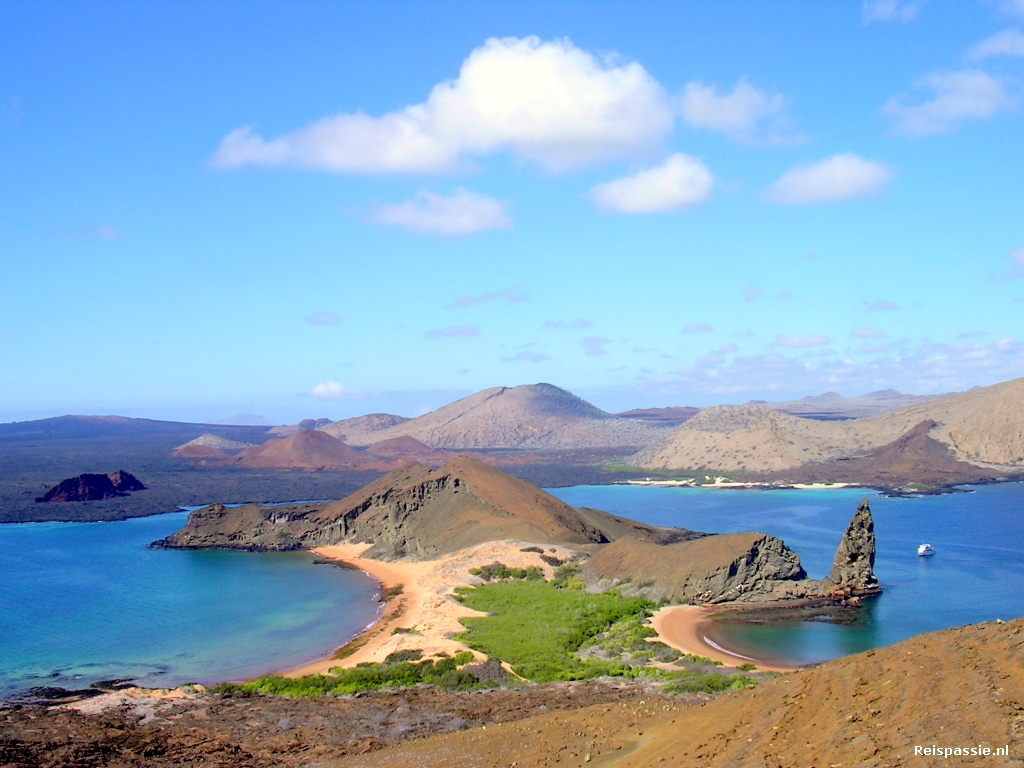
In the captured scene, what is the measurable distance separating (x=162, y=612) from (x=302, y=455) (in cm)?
10940

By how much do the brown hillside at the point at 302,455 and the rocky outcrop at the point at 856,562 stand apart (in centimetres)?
11166

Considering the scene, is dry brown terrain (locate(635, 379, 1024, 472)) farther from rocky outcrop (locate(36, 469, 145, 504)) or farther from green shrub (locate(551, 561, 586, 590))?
green shrub (locate(551, 561, 586, 590))

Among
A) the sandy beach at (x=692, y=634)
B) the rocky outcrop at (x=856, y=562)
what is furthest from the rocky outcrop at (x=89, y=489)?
the rocky outcrop at (x=856, y=562)

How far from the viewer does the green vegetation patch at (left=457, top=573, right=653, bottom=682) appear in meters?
31.4

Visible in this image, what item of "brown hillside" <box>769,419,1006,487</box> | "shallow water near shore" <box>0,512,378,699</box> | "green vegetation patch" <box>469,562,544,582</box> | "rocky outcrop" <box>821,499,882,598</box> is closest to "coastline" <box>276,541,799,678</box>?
"green vegetation patch" <box>469,562,544,582</box>

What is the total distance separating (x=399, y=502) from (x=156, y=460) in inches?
4192

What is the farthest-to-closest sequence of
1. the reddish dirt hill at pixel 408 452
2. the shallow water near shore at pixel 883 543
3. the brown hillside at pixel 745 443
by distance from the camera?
the reddish dirt hill at pixel 408 452 < the brown hillside at pixel 745 443 < the shallow water near shore at pixel 883 543

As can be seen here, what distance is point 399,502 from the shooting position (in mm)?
67125

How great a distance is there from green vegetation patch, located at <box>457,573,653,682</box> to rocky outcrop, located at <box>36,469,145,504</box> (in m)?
73.0

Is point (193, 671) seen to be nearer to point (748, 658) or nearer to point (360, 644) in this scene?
point (360, 644)

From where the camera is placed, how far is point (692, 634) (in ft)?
124

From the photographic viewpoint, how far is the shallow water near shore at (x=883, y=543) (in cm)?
3853

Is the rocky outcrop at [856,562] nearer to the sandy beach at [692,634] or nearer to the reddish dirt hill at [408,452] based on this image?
the sandy beach at [692,634]

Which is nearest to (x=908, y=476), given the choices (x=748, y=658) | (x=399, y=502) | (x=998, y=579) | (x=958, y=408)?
(x=958, y=408)
